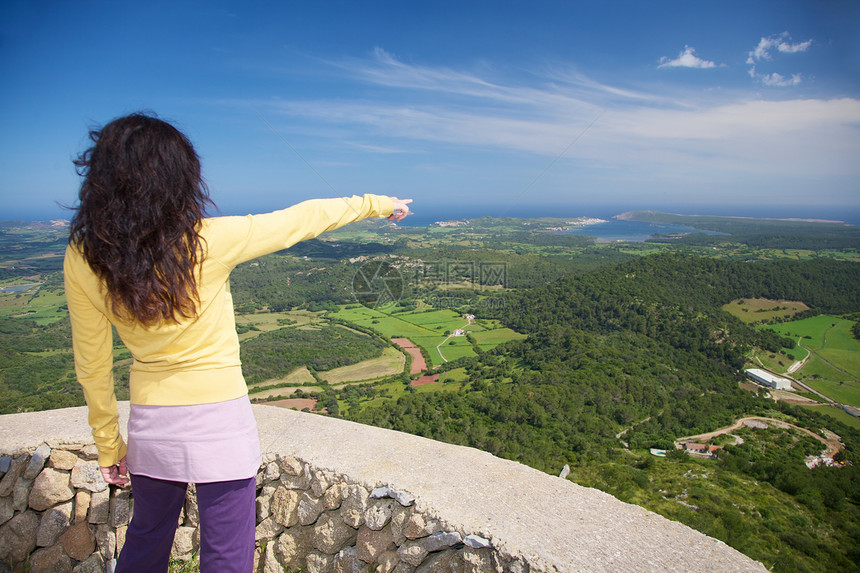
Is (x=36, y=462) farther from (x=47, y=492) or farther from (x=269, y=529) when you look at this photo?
(x=269, y=529)

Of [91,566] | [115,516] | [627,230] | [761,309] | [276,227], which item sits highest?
[276,227]

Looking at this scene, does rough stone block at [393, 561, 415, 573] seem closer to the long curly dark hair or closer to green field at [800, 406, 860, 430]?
the long curly dark hair

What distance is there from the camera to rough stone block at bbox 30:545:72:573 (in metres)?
2.89

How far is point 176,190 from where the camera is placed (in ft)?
4.53

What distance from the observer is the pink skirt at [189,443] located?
1479 mm

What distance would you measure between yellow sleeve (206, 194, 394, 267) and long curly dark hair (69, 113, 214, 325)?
92 millimetres

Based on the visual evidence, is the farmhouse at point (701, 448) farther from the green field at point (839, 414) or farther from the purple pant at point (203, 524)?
the purple pant at point (203, 524)

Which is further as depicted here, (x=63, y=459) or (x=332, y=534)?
(x=63, y=459)

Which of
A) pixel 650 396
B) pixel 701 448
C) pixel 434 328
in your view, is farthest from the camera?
pixel 434 328

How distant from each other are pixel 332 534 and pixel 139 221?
241cm

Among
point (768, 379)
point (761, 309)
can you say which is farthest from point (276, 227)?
point (761, 309)

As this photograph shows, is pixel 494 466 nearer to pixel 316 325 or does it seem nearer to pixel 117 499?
pixel 117 499

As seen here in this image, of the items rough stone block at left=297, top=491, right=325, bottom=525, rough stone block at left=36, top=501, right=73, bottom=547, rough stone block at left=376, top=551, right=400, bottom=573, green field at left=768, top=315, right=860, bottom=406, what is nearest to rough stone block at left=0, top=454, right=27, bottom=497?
rough stone block at left=36, top=501, right=73, bottom=547

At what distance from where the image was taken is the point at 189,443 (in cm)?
149
